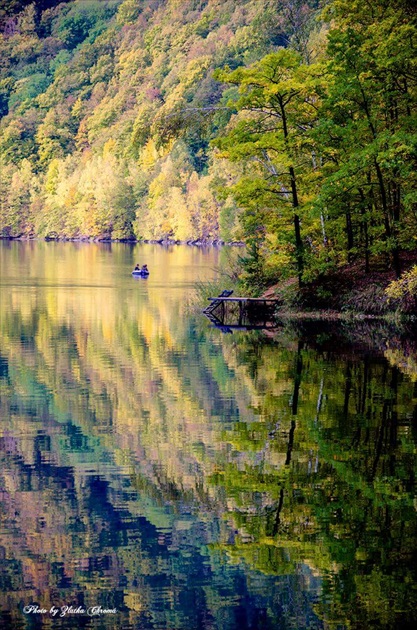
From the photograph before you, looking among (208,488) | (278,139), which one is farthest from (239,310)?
(208,488)

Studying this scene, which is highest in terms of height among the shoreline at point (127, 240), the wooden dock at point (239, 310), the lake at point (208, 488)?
the shoreline at point (127, 240)

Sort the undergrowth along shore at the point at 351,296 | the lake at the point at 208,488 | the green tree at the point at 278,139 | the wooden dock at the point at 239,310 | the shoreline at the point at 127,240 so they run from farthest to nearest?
the shoreline at the point at 127,240
the wooden dock at the point at 239,310
the green tree at the point at 278,139
the undergrowth along shore at the point at 351,296
the lake at the point at 208,488

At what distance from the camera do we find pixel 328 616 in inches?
388

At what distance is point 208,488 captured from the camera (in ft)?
45.0

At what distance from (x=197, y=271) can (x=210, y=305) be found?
25.8 meters

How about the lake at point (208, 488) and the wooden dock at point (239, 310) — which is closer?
the lake at point (208, 488)

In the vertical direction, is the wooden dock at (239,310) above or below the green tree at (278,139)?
below

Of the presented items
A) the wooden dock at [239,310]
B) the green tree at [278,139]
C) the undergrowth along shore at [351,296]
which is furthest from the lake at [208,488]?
the wooden dock at [239,310]

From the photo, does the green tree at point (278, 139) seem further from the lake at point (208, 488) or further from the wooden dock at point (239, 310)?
the lake at point (208, 488)

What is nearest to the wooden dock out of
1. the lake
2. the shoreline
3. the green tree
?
the green tree

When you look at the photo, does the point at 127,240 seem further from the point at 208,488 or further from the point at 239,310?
the point at 208,488

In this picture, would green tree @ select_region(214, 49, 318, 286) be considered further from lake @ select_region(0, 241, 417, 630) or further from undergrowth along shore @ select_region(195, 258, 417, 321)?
lake @ select_region(0, 241, 417, 630)

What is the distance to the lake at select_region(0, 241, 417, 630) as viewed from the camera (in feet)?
33.4

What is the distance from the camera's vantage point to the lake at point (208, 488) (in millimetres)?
10188
